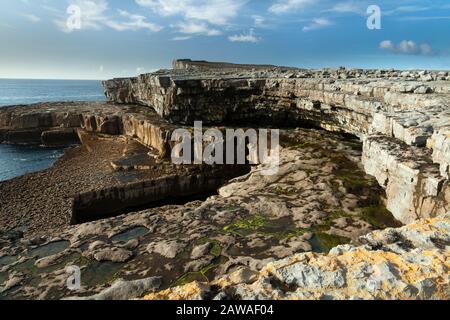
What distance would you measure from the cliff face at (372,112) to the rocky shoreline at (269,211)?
71mm

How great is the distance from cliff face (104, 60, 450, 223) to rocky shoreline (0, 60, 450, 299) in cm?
7

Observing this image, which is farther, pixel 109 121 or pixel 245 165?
pixel 109 121

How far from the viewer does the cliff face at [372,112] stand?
8062 millimetres

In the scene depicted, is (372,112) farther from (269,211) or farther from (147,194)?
(147,194)

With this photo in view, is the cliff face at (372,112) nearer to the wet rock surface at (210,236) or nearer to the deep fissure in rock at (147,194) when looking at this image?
the wet rock surface at (210,236)

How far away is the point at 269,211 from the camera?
1057 cm

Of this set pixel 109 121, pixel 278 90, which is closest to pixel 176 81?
pixel 278 90

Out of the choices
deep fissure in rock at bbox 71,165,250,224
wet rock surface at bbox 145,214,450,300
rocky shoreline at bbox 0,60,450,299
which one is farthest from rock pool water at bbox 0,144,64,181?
wet rock surface at bbox 145,214,450,300

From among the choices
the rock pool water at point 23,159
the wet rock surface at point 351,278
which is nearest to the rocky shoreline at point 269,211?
the wet rock surface at point 351,278

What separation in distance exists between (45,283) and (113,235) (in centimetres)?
243

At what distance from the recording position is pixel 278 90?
25047 millimetres
